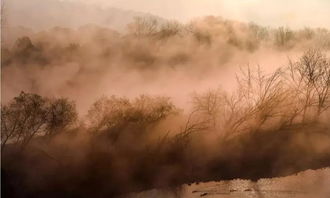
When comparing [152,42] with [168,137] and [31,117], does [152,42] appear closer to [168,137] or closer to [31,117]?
[168,137]

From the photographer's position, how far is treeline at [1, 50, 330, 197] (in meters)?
1.94

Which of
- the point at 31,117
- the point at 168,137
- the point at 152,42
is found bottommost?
the point at 168,137

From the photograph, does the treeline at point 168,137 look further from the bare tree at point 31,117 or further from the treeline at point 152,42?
the treeline at point 152,42

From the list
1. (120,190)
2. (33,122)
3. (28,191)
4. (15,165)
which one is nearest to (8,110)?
(33,122)

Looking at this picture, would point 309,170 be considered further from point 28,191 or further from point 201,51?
point 28,191

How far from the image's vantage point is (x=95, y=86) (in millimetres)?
2008

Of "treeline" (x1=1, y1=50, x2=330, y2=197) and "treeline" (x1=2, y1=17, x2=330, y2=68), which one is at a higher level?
"treeline" (x1=2, y1=17, x2=330, y2=68)

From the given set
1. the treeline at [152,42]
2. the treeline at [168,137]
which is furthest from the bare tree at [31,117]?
the treeline at [152,42]

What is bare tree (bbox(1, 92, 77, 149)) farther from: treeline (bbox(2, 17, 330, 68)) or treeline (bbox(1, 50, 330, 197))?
treeline (bbox(2, 17, 330, 68))

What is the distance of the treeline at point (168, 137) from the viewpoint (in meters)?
1.94

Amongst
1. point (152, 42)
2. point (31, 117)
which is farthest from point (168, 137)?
point (31, 117)

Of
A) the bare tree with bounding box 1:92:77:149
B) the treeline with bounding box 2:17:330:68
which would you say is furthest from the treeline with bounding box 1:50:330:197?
the treeline with bounding box 2:17:330:68

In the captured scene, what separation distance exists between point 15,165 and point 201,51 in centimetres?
96

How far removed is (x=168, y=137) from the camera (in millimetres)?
2035
